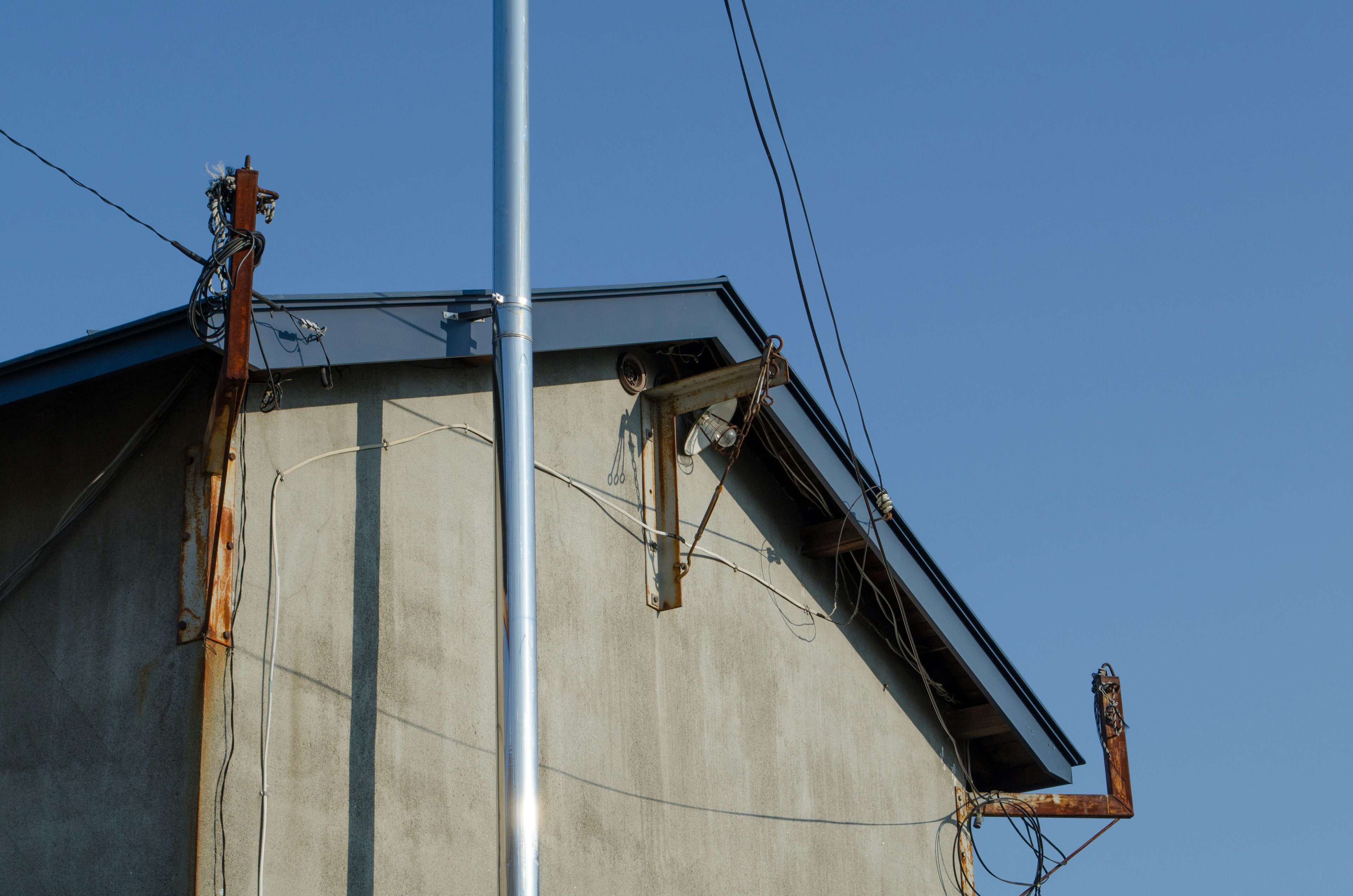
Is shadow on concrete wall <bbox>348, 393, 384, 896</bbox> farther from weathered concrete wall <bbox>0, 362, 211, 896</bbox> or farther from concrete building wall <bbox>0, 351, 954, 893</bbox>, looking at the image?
weathered concrete wall <bbox>0, 362, 211, 896</bbox>

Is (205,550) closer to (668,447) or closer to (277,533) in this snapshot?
(277,533)

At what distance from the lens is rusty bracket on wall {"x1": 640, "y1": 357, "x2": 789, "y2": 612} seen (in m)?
7.49

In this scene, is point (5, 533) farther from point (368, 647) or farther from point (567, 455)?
point (567, 455)

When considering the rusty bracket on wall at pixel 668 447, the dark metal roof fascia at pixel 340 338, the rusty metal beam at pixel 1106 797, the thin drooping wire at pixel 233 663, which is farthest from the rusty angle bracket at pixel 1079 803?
the thin drooping wire at pixel 233 663

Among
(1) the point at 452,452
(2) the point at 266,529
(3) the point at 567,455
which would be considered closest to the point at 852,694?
(3) the point at 567,455

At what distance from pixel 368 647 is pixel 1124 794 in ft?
18.5

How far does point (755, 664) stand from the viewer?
805 centimetres

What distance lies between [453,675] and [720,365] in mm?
2719

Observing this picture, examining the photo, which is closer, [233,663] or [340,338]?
[233,663]

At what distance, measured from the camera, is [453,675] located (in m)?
6.13

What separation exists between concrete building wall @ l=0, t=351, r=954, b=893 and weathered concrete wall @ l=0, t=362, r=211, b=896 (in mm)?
15

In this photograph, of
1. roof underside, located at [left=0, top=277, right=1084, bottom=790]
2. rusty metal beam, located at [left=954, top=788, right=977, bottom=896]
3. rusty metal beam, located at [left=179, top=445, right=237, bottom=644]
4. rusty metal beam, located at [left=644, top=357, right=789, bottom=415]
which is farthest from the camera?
rusty metal beam, located at [left=954, top=788, right=977, bottom=896]

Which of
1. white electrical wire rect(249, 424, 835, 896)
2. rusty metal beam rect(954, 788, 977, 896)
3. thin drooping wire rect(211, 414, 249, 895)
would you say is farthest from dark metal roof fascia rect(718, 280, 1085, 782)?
thin drooping wire rect(211, 414, 249, 895)

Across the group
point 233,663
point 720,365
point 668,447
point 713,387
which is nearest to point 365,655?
point 233,663
